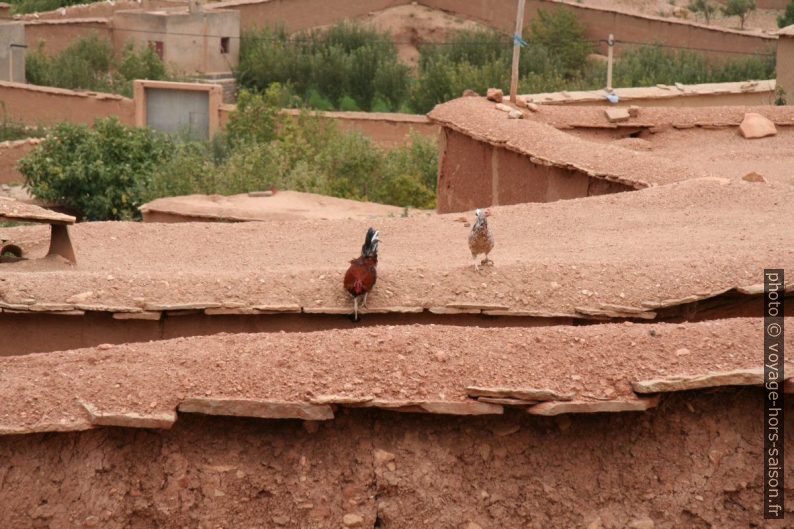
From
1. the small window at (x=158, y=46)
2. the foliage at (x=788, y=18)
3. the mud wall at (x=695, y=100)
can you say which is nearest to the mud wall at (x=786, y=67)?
the mud wall at (x=695, y=100)

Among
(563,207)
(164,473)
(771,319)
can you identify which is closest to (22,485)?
(164,473)

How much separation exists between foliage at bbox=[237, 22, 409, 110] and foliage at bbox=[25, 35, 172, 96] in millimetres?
3149

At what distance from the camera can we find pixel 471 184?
15734 mm

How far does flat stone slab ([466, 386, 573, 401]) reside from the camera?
6441 mm

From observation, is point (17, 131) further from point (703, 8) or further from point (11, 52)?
point (703, 8)

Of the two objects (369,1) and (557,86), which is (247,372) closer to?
(557,86)

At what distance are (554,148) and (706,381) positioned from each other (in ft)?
26.1

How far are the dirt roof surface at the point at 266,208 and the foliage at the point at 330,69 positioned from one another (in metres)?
18.4

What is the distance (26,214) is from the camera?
10547 millimetres

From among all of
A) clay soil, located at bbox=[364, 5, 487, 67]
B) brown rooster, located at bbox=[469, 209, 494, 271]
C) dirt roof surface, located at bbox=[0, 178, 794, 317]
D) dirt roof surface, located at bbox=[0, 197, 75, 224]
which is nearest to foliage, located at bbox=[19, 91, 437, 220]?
dirt roof surface, located at bbox=[0, 178, 794, 317]

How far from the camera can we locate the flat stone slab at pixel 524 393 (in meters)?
6.44

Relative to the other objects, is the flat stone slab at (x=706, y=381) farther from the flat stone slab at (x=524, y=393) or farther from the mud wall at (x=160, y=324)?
the mud wall at (x=160, y=324)

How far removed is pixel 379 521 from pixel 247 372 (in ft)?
3.04

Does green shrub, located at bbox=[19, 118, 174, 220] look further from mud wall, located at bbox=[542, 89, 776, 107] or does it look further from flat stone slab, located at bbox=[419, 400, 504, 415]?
flat stone slab, located at bbox=[419, 400, 504, 415]
